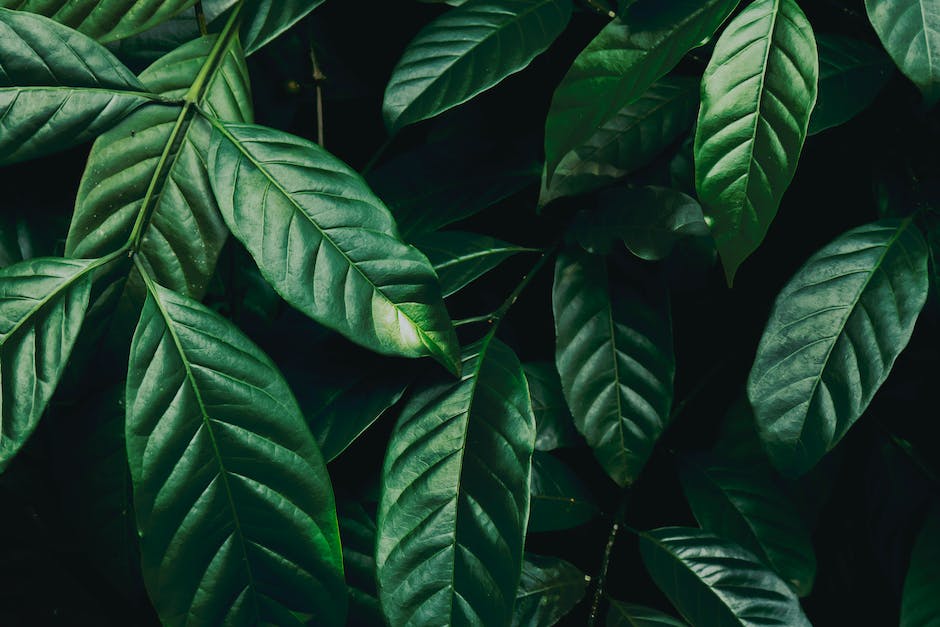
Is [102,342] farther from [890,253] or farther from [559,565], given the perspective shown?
[890,253]

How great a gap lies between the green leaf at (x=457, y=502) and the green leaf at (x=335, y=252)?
65mm

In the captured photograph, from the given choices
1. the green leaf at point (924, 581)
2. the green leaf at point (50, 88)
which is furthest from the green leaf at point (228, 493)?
the green leaf at point (924, 581)

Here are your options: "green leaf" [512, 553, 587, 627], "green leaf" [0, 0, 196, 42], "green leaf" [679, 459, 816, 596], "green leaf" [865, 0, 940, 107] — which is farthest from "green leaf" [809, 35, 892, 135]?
"green leaf" [0, 0, 196, 42]

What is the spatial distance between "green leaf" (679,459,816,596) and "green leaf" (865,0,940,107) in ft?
1.26

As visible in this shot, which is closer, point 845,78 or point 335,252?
point 335,252

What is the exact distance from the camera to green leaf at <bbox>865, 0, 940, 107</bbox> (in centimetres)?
59

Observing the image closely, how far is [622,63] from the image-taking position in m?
0.63

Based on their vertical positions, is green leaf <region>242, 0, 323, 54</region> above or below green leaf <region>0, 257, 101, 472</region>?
above

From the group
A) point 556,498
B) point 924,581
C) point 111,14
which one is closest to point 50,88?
point 111,14

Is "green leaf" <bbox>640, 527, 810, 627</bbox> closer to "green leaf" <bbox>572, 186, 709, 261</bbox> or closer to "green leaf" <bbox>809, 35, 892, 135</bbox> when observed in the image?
"green leaf" <bbox>572, 186, 709, 261</bbox>

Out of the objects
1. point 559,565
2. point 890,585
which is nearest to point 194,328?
point 559,565

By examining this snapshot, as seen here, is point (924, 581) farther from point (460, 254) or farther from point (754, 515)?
point (460, 254)

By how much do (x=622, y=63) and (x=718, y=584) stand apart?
45cm

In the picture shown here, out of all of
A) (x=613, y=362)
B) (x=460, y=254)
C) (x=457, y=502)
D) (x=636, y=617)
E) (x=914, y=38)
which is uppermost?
(x=914, y=38)
